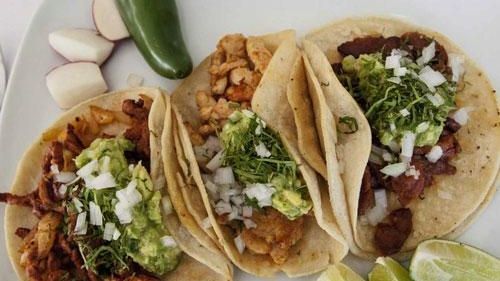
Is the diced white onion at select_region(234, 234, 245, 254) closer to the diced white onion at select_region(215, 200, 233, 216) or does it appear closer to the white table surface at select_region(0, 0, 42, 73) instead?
the diced white onion at select_region(215, 200, 233, 216)

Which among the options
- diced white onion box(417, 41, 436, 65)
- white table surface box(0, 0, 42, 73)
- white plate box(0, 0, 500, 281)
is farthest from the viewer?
white table surface box(0, 0, 42, 73)

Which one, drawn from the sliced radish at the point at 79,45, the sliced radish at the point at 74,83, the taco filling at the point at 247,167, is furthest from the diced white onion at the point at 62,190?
the sliced radish at the point at 79,45

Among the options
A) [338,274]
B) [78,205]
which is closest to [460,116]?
[338,274]

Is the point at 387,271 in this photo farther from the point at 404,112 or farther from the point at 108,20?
the point at 108,20

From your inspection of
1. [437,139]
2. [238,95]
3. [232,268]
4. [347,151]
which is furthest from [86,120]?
[437,139]

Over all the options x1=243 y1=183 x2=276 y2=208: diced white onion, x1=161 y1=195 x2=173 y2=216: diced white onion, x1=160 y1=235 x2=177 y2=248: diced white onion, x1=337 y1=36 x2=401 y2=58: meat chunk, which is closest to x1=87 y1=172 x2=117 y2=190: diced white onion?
x1=161 y1=195 x2=173 y2=216: diced white onion

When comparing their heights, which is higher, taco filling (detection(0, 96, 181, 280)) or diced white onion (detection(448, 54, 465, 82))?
diced white onion (detection(448, 54, 465, 82))

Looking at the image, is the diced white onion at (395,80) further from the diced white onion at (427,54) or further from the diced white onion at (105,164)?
the diced white onion at (105,164)
